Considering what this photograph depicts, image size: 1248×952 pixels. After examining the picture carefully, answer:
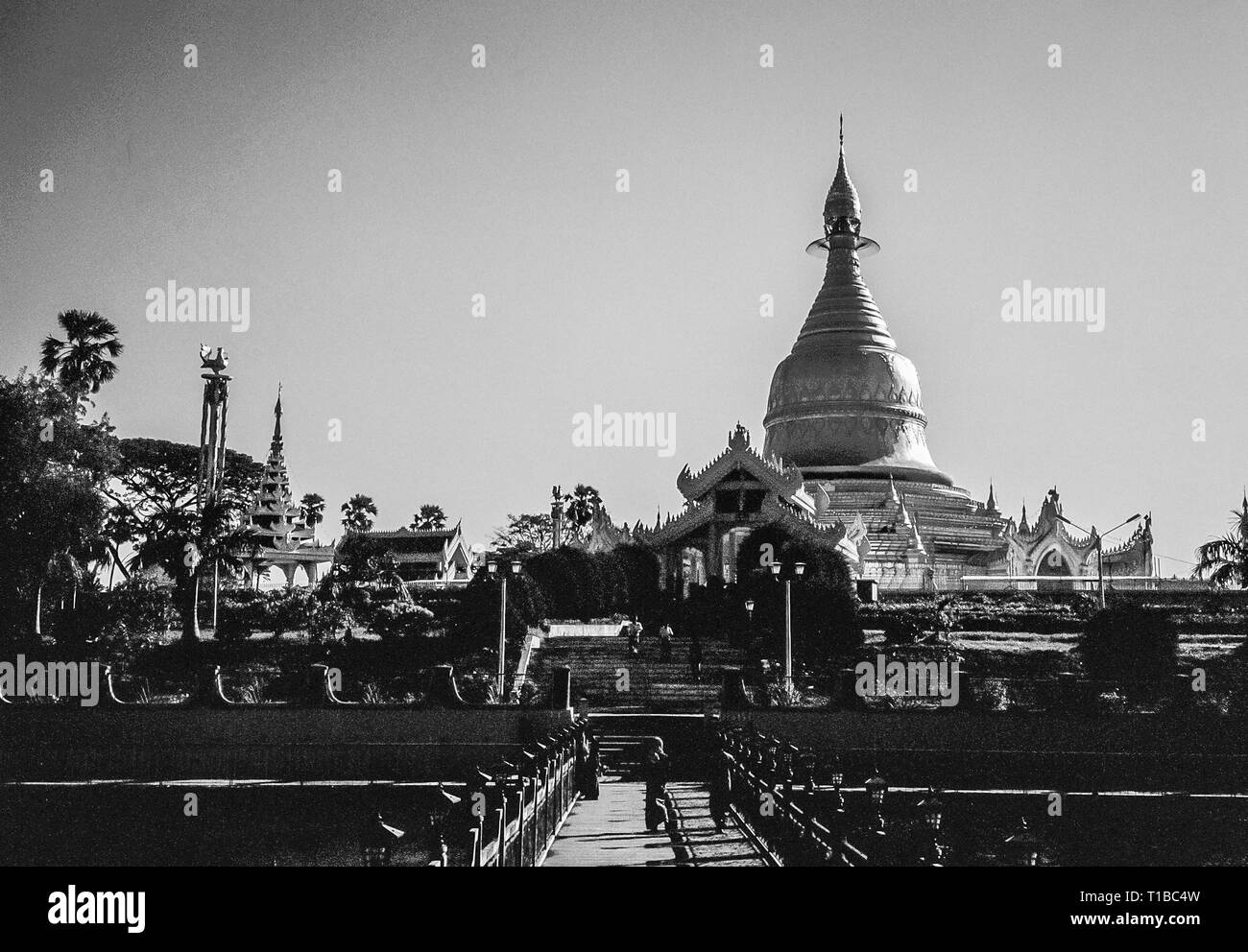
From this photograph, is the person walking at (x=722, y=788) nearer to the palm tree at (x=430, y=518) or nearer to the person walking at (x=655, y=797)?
the person walking at (x=655, y=797)

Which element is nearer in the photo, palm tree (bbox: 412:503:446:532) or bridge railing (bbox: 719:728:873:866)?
bridge railing (bbox: 719:728:873:866)

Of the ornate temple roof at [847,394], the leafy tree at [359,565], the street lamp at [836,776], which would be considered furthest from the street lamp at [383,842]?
the ornate temple roof at [847,394]

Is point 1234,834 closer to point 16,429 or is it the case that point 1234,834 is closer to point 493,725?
point 493,725

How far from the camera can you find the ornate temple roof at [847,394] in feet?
179

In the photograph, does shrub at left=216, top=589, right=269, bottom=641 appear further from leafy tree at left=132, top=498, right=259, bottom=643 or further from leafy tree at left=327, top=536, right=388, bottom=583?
leafy tree at left=327, top=536, right=388, bottom=583

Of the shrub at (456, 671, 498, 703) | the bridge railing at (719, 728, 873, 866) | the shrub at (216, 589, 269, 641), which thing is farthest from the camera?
the shrub at (216, 589, 269, 641)

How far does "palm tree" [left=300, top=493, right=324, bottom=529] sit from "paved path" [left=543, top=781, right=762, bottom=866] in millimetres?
53660

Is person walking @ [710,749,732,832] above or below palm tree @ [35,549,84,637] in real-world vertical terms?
below

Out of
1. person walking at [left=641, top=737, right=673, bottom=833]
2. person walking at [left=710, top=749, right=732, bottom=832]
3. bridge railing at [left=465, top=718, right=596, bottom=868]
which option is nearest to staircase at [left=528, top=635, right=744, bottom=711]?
bridge railing at [left=465, top=718, right=596, bottom=868]

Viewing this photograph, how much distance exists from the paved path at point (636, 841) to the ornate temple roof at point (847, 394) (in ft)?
122

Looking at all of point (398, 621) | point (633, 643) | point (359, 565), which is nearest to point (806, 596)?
point (633, 643)

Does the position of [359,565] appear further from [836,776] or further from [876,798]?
[876,798]

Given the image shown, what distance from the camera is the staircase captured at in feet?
92.9
